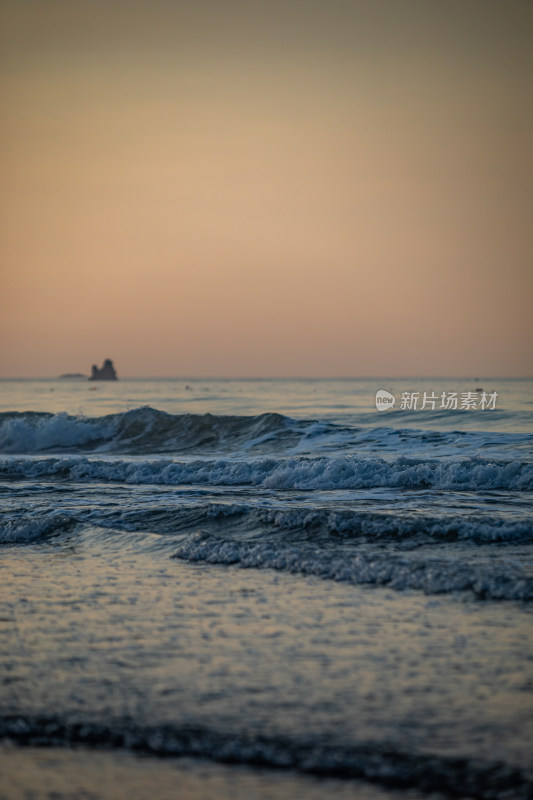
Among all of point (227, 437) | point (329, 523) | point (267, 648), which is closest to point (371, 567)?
point (329, 523)

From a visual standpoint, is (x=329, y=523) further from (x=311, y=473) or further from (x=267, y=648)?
(x=311, y=473)

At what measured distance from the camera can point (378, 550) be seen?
32.4 feet

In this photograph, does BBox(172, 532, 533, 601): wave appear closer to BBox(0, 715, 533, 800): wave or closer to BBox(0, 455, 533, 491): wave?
BBox(0, 715, 533, 800): wave

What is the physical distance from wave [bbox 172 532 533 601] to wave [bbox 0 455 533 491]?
7.74 m

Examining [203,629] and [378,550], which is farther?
[378,550]

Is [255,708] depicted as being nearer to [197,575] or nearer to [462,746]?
[462,746]

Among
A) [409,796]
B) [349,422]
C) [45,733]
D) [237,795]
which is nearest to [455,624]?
[409,796]

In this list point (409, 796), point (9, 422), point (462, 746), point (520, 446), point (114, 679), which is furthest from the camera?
point (9, 422)

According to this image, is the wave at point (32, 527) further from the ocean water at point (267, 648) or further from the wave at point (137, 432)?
the wave at point (137, 432)

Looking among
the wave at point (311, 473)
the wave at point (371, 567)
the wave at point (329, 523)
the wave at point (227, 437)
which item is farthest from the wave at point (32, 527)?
the wave at point (227, 437)

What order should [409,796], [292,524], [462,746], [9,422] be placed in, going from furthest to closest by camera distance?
[9,422] < [292,524] < [462,746] < [409,796]

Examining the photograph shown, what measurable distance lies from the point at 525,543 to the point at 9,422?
26752mm

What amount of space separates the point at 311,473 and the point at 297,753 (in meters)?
14.4

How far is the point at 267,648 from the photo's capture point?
6180mm
